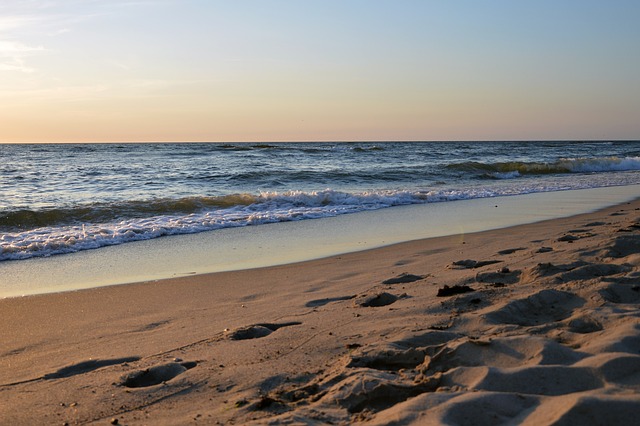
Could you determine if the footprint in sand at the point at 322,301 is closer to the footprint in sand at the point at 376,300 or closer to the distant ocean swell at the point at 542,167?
the footprint in sand at the point at 376,300

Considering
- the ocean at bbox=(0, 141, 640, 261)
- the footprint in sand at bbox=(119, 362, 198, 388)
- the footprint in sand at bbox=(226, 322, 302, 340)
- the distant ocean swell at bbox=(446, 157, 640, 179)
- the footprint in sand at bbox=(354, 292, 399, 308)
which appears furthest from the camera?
the distant ocean swell at bbox=(446, 157, 640, 179)

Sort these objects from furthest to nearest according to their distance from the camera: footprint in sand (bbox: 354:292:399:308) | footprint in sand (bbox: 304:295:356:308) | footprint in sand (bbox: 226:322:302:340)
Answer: footprint in sand (bbox: 304:295:356:308)
footprint in sand (bbox: 354:292:399:308)
footprint in sand (bbox: 226:322:302:340)

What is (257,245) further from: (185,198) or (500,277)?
(185,198)

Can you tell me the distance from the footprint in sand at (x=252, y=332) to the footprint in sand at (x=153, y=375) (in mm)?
549

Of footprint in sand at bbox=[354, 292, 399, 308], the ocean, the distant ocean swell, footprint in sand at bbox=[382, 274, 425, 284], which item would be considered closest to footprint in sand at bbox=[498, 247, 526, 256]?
footprint in sand at bbox=[382, 274, 425, 284]

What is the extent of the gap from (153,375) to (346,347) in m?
1.02

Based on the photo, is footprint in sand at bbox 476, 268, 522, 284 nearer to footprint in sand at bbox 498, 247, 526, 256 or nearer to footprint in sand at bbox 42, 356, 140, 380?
footprint in sand at bbox 498, 247, 526, 256

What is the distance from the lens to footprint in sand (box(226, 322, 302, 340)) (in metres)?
3.61

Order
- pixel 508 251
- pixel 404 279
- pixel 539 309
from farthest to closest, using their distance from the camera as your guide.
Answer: pixel 508 251
pixel 404 279
pixel 539 309

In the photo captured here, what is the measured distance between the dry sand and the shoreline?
2.41 feet

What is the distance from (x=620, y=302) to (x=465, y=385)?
166cm

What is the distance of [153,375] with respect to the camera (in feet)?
9.75

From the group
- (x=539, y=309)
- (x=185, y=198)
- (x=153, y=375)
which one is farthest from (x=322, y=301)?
(x=185, y=198)

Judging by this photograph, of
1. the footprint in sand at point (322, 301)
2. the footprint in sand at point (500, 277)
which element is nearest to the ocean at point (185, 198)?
the footprint in sand at point (322, 301)
